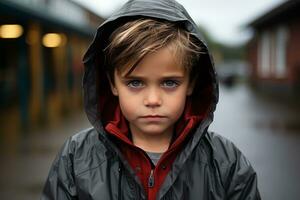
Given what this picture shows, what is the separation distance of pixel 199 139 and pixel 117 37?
0.46 m

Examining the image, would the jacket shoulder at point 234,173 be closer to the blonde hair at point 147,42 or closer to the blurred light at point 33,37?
the blonde hair at point 147,42

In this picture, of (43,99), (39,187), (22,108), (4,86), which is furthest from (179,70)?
(4,86)

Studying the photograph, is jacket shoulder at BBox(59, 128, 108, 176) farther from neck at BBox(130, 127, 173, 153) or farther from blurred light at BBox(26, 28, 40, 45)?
blurred light at BBox(26, 28, 40, 45)

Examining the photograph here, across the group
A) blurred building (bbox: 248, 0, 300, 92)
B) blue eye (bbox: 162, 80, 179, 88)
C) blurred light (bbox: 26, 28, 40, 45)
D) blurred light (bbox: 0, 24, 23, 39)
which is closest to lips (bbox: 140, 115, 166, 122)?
blue eye (bbox: 162, 80, 179, 88)

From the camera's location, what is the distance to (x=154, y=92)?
181cm

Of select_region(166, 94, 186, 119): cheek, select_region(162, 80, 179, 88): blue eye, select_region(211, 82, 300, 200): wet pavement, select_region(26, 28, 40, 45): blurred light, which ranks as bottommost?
select_region(211, 82, 300, 200): wet pavement

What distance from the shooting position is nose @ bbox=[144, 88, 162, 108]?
1.80 metres

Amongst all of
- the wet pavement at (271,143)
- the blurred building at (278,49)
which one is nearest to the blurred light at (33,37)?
the wet pavement at (271,143)

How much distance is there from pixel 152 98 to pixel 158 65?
0.11 metres

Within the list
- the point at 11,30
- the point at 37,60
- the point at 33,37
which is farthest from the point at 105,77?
the point at 37,60

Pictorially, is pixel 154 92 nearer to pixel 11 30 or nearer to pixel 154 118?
pixel 154 118

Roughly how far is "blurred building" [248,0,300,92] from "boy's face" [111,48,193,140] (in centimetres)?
1910

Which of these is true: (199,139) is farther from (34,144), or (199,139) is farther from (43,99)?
(43,99)

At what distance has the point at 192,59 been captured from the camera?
73.8 inches
